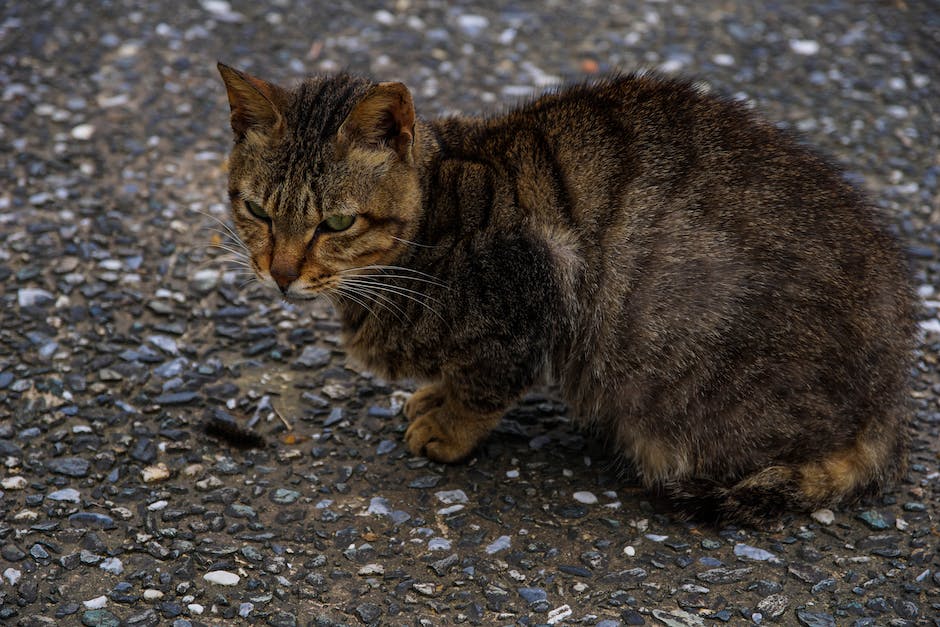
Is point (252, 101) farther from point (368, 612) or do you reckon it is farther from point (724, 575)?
point (724, 575)

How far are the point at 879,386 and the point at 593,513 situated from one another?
3.33 feet

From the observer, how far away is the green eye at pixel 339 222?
3057 millimetres

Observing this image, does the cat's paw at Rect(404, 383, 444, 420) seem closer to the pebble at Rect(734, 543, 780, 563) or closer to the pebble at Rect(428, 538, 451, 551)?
the pebble at Rect(428, 538, 451, 551)

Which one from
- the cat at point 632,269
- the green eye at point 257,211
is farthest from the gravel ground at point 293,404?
the green eye at point 257,211

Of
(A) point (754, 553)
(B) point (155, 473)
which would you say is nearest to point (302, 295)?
(B) point (155, 473)

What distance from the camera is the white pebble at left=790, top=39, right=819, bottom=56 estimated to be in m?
5.89

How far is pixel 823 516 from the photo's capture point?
Answer: 3211 mm

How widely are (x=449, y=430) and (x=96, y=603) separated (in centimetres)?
126

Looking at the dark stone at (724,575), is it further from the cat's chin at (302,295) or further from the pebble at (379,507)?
the cat's chin at (302,295)

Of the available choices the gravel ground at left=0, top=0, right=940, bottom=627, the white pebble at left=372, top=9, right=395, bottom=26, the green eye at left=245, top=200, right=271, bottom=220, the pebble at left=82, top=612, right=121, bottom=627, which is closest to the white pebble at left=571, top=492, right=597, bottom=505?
the gravel ground at left=0, top=0, right=940, bottom=627

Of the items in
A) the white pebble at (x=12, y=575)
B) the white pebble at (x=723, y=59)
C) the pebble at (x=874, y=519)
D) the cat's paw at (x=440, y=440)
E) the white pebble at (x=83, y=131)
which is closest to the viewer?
the white pebble at (x=12, y=575)

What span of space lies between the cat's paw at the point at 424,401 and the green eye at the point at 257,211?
91cm

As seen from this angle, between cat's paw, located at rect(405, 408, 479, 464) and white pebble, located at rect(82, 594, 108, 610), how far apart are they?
3.75 feet

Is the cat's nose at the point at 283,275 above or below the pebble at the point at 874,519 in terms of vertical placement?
above
